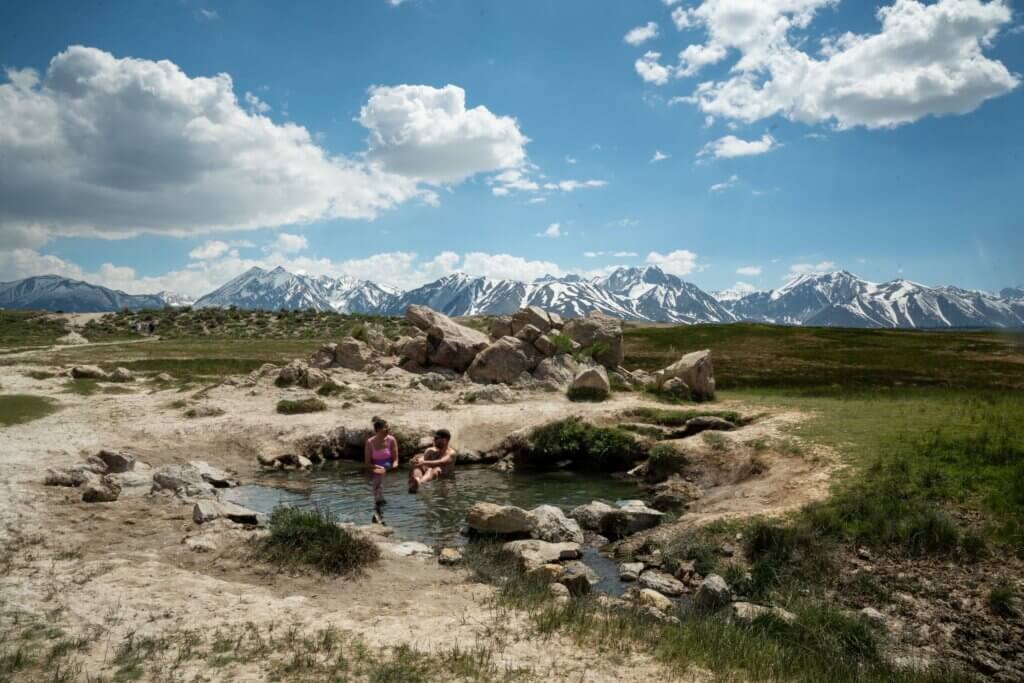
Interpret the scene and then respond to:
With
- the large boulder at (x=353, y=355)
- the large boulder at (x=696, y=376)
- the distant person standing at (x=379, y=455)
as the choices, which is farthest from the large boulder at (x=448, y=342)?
the distant person standing at (x=379, y=455)

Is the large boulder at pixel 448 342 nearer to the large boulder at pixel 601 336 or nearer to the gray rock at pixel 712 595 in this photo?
the large boulder at pixel 601 336

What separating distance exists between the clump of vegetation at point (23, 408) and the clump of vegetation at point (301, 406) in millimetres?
10987

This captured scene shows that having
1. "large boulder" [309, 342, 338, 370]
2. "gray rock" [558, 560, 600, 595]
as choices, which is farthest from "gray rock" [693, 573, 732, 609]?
"large boulder" [309, 342, 338, 370]

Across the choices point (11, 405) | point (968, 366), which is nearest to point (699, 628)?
point (11, 405)

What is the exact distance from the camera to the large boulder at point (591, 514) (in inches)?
748

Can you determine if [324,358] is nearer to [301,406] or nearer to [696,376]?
[301,406]

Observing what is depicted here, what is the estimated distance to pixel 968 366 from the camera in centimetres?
5619

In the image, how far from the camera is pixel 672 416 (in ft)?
99.9

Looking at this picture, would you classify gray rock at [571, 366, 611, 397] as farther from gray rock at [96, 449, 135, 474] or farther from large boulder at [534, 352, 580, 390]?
gray rock at [96, 449, 135, 474]

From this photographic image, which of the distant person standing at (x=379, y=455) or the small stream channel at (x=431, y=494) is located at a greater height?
the distant person standing at (x=379, y=455)

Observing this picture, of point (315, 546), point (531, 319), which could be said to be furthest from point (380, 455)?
point (531, 319)

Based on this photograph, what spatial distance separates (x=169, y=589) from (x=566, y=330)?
1638 inches

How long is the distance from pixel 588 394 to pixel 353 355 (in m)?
19.5

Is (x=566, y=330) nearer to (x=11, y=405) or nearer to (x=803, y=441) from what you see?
(x=803, y=441)
